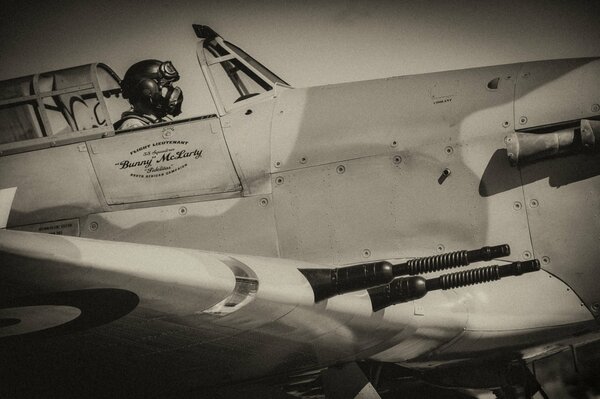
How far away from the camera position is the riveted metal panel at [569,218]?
2.96 meters

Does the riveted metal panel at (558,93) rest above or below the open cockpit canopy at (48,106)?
below

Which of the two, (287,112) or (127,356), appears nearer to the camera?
(127,356)

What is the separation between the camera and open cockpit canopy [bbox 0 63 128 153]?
12.3 feet

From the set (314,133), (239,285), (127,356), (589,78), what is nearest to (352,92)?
(314,133)

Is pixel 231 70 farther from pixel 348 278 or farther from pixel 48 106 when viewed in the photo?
pixel 348 278

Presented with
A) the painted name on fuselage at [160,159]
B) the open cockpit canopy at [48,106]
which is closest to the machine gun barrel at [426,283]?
the painted name on fuselage at [160,159]

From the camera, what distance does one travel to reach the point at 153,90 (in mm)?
4148

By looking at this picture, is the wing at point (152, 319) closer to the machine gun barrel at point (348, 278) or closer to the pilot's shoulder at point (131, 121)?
the machine gun barrel at point (348, 278)

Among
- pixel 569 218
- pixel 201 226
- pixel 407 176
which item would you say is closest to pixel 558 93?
pixel 569 218

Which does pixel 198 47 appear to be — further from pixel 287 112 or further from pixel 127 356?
pixel 127 356

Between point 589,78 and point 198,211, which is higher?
point 589,78

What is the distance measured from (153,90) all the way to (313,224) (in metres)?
1.83

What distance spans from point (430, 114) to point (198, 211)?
5.46 feet

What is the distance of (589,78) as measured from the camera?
306 cm
